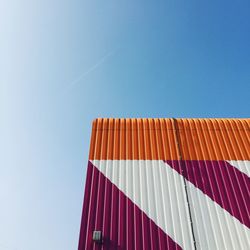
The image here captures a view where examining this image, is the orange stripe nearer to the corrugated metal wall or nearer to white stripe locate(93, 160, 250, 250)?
the corrugated metal wall

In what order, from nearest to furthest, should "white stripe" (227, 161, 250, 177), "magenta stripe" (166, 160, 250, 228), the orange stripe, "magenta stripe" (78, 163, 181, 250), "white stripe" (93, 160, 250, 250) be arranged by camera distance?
"magenta stripe" (78, 163, 181, 250), "white stripe" (93, 160, 250, 250), "magenta stripe" (166, 160, 250, 228), "white stripe" (227, 161, 250, 177), the orange stripe

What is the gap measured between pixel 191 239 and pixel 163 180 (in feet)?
6.81

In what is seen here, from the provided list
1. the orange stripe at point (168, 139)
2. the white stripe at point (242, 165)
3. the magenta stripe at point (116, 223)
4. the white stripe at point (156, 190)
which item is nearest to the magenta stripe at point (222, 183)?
the white stripe at point (242, 165)

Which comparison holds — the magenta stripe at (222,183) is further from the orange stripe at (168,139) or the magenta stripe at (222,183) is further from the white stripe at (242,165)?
the orange stripe at (168,139)

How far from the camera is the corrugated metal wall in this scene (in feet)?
23.6

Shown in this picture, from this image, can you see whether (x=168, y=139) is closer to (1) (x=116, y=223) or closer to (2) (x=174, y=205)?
(2) (x=174, y=205)

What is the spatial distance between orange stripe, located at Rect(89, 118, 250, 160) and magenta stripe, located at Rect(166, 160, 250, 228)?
1.18 ft

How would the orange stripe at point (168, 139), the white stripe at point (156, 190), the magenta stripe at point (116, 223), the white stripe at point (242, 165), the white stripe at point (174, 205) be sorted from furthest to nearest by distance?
the orange stripe at point (168, 139) → the white stripe at point (242, 165) → the white stripe at point (156, 190) → the white stripe at point (174, 205) → the magenta stripe at point (116, 223)

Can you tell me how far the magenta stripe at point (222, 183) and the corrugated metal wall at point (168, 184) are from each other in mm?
26

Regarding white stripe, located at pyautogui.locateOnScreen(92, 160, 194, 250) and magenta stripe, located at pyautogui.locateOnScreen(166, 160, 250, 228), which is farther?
magenta stripe, located at pyautogui.locateOnScreen(166, 160, 250, 228)

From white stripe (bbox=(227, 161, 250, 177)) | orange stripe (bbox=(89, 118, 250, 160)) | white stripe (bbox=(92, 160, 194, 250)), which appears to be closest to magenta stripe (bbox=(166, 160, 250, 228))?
white stripe (bbox=(227, 161, 250, 177))

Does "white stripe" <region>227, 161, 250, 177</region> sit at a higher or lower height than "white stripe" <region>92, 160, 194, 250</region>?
higher

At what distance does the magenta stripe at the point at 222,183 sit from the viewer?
7.82 meters

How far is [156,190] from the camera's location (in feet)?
27.0
